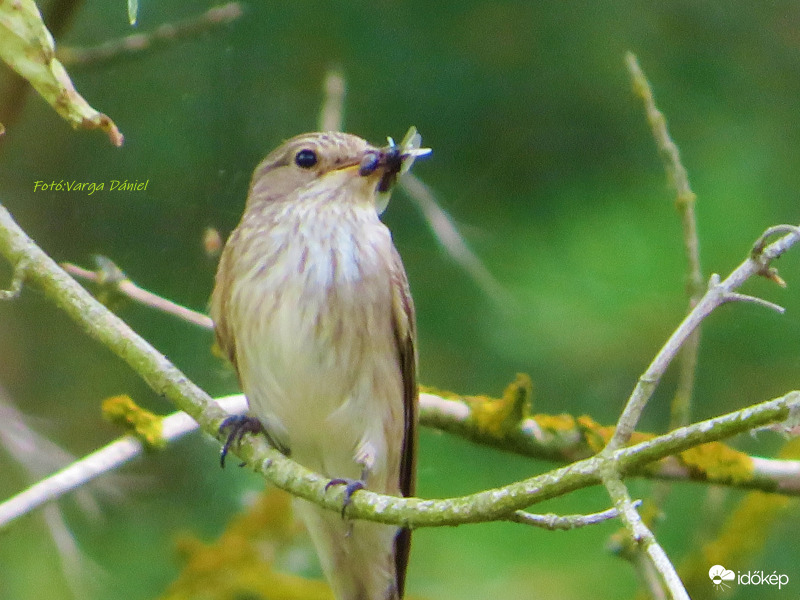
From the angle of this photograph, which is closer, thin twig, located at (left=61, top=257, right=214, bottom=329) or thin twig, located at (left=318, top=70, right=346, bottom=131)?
thin twig, located at (left=61, top=257, right=214, bottom=329)

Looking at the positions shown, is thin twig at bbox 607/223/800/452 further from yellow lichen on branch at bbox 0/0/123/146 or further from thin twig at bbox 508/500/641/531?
yellow lichen on branch at bbox 0/0/123/146

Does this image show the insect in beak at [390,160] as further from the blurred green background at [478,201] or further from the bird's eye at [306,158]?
the blurred green background at [478,201]

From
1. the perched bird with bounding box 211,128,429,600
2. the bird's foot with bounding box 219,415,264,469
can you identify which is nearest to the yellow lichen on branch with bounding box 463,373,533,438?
the perched bird with bounding box 211,128,429,600

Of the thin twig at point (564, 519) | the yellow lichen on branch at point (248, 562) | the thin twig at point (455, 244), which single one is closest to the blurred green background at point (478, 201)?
the thin twig at point (455, 244)

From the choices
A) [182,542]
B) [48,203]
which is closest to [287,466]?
[182,542]

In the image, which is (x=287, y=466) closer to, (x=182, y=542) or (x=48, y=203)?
(x=182, y=542)

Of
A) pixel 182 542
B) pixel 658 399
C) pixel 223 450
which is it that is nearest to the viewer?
pixel 223 450

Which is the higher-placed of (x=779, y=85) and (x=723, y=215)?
(x=779, y=85)
